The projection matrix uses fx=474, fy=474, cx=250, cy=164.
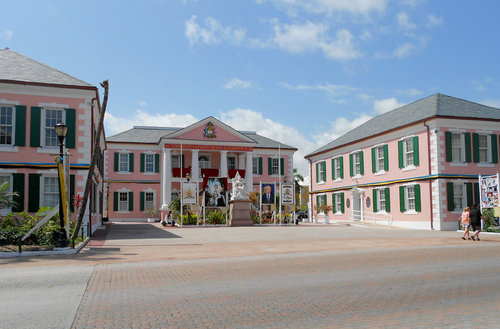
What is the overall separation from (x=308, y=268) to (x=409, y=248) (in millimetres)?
6258

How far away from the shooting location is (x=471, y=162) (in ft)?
92.4

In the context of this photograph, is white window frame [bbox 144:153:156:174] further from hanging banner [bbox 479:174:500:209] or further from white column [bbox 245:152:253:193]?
hanging banner [bbox 479:174:500:209]

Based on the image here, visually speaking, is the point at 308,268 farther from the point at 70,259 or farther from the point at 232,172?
the point at 232,172

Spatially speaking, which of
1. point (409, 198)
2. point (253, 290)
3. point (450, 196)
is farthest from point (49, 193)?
point (450, 196)

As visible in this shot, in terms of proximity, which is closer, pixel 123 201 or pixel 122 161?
pixel 123 201

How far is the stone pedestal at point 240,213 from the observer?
105 ft

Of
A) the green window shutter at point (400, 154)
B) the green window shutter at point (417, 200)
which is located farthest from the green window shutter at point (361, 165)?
the green window shutter at point (417, 200)

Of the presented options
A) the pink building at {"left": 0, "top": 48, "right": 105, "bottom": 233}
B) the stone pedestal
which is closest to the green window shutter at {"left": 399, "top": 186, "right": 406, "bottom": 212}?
the stone pedestal

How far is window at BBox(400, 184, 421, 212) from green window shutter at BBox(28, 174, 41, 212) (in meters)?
20.8

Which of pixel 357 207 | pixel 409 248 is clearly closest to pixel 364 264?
pixel 409 248

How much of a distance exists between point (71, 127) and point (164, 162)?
69.5ft

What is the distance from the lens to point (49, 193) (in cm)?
2103

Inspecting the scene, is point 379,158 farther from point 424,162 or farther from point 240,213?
point 240,213

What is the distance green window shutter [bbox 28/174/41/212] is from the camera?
20.5 meters
